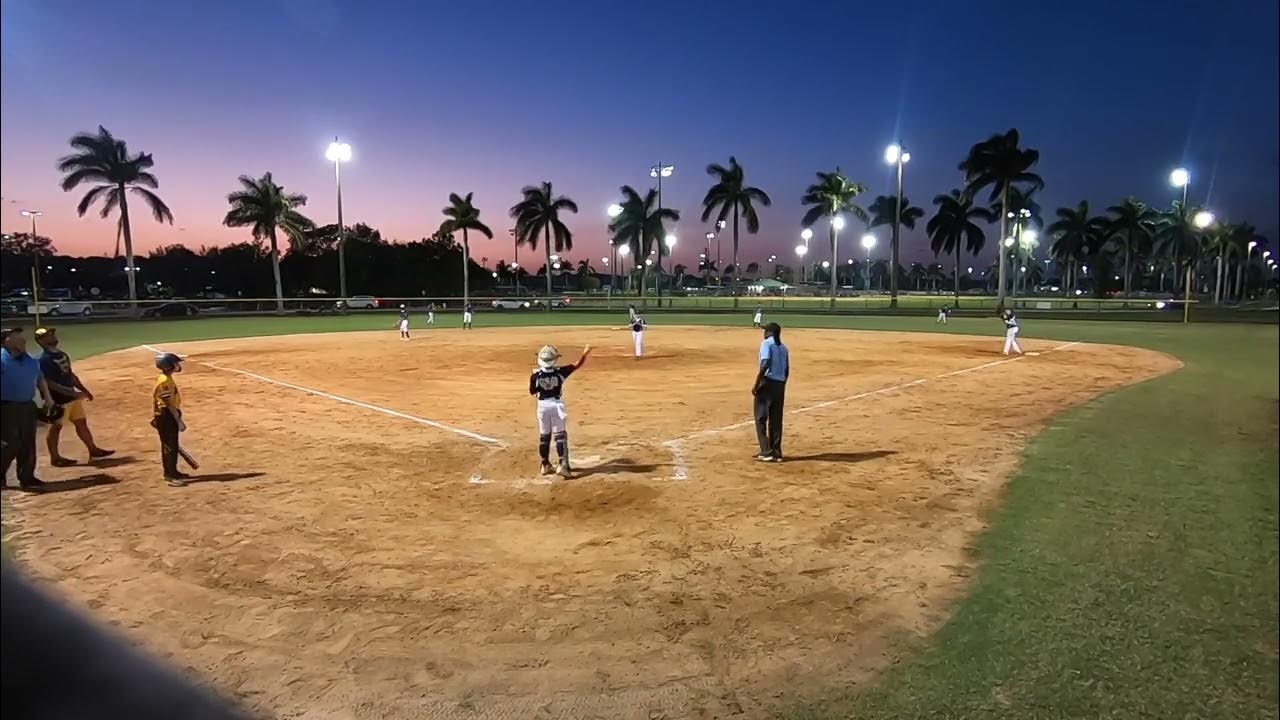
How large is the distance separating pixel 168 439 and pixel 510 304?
67594mm

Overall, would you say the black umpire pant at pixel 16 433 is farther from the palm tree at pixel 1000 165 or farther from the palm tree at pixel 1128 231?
the palm tree at pixel 1128 231

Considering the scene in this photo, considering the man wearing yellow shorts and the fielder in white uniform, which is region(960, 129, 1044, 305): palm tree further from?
the man wearing yellow shorts

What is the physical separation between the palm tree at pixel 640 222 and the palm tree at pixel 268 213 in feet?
106

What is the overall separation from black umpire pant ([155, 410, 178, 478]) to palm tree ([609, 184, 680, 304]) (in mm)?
72792

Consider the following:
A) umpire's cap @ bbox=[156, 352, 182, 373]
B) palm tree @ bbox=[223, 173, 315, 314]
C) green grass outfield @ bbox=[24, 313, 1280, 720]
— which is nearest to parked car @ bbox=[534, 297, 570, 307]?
palm tree @ bbox=[223, 173, 315, 314]

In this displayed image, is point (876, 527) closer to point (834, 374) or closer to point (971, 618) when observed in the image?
point (971, 618)

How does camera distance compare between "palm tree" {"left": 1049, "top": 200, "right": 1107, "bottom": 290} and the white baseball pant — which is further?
"palm tree" {"left": 1049, "top": 200, "right": 1107, "bottom": 290}

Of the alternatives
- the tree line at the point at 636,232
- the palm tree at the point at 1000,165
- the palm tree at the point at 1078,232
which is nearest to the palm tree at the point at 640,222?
the tree line at the point at 636,232

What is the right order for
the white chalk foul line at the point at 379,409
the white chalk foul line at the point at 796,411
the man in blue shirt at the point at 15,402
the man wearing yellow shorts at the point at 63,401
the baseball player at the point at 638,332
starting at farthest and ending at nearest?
the baseball player at the point at 638,332
the white chalk foul line at the point at 379,409
the white chalk foul line at the point at 796,411
the man wearing yellow shorts at the point at 63,401
the man in blue shirt at the point at 15,402

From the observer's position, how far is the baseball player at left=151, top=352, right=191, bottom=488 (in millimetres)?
9367

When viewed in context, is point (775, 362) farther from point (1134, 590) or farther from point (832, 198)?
point (832, 198)

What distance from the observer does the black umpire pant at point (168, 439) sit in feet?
31.6

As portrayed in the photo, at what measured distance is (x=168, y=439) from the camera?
32.1 feet

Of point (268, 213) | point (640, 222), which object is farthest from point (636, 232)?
point (268, 213)
